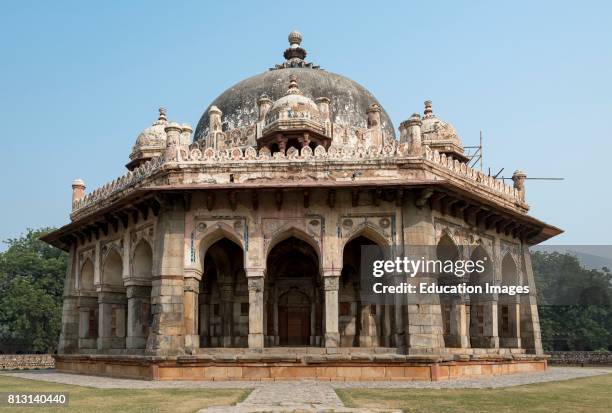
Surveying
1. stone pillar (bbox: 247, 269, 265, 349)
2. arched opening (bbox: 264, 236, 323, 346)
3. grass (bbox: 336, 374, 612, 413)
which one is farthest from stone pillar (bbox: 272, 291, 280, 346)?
grass (bbox: 336, 374, 612, 413)

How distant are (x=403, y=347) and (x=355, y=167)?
4.70 metres

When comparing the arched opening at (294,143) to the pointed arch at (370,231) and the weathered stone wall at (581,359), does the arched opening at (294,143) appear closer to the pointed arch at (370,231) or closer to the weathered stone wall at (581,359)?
the pointed arch at (370,231)

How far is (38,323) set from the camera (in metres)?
39.9

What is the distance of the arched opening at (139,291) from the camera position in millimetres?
19281

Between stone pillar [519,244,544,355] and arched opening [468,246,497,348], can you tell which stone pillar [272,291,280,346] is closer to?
arched opening [468,246,497,348]

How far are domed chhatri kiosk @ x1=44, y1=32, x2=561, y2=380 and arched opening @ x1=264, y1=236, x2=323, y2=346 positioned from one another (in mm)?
34

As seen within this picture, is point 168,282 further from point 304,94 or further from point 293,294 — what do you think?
point 304,94

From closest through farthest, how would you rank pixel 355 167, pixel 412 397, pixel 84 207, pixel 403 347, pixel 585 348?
pixel 412 397 < pixel 403 347 < pixel 355 167 < pixel 84 207 < pixel 585 348

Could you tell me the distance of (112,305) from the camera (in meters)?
21.5

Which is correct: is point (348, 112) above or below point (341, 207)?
above

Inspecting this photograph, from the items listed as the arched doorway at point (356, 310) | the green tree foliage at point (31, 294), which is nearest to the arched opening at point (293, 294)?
the arched doorway at point (356, 310)

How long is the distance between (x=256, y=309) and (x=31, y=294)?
27130 mm

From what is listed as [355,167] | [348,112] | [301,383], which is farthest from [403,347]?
[348,112]

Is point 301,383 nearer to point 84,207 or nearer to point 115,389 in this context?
point 115,389
